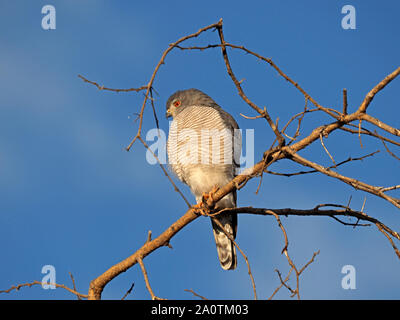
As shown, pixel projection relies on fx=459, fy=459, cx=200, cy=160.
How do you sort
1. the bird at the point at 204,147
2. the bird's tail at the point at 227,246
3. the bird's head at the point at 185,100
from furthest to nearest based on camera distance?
the bird's tail at the point at 227,246
the bird's head at the point at 185,100
the bird at the point at 204,147

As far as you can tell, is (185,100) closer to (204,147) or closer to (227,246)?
(204,147)

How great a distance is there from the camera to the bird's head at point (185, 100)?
658 cm

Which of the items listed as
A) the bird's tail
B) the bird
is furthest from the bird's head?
the bird's tail

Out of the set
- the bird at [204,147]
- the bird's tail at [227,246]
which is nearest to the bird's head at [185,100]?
the bird at [204,147]

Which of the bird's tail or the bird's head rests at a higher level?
the bird's head

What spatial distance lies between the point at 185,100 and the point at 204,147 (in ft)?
3.87

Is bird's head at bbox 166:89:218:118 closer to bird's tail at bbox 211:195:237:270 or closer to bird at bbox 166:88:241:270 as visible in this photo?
A: bird at bbox 166:88:241:270

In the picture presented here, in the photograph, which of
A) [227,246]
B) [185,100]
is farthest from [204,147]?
[227,246]

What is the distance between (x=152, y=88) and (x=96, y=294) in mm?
2634

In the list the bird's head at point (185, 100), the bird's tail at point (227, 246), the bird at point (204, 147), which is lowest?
the bird's tail at point (227, 246)

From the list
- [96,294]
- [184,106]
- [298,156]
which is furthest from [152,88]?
[184,106]

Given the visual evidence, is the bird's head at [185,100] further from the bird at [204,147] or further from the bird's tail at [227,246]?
the bird's tail at [227,246]

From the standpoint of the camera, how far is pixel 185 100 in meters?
6.82

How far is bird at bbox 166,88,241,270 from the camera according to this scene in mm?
5934
